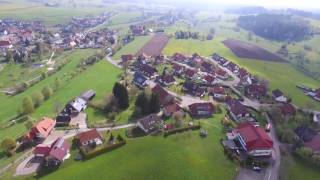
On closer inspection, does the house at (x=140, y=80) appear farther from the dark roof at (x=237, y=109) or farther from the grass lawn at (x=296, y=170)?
the grass lawn at (x=296, y=170)

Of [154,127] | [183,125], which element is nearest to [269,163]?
[183,125]

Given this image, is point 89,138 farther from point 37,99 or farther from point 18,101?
point 18,101

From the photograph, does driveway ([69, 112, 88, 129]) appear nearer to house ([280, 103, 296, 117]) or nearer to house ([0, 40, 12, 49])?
house ([280, 103, 296, 117])

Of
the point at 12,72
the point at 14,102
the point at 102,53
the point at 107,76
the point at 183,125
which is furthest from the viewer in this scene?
the point at 102,53

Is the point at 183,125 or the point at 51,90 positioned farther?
the point at 51,90

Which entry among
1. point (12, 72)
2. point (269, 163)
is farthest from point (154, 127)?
point (12, 72)

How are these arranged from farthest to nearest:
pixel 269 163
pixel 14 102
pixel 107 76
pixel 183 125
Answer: pixel 107 76, pixel 14 102, pixel 183 125, pixel 269 163

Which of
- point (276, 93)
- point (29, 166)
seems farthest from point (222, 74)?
point (29, 166)

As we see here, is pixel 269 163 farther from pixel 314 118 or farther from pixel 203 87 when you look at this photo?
pixel 203 87
